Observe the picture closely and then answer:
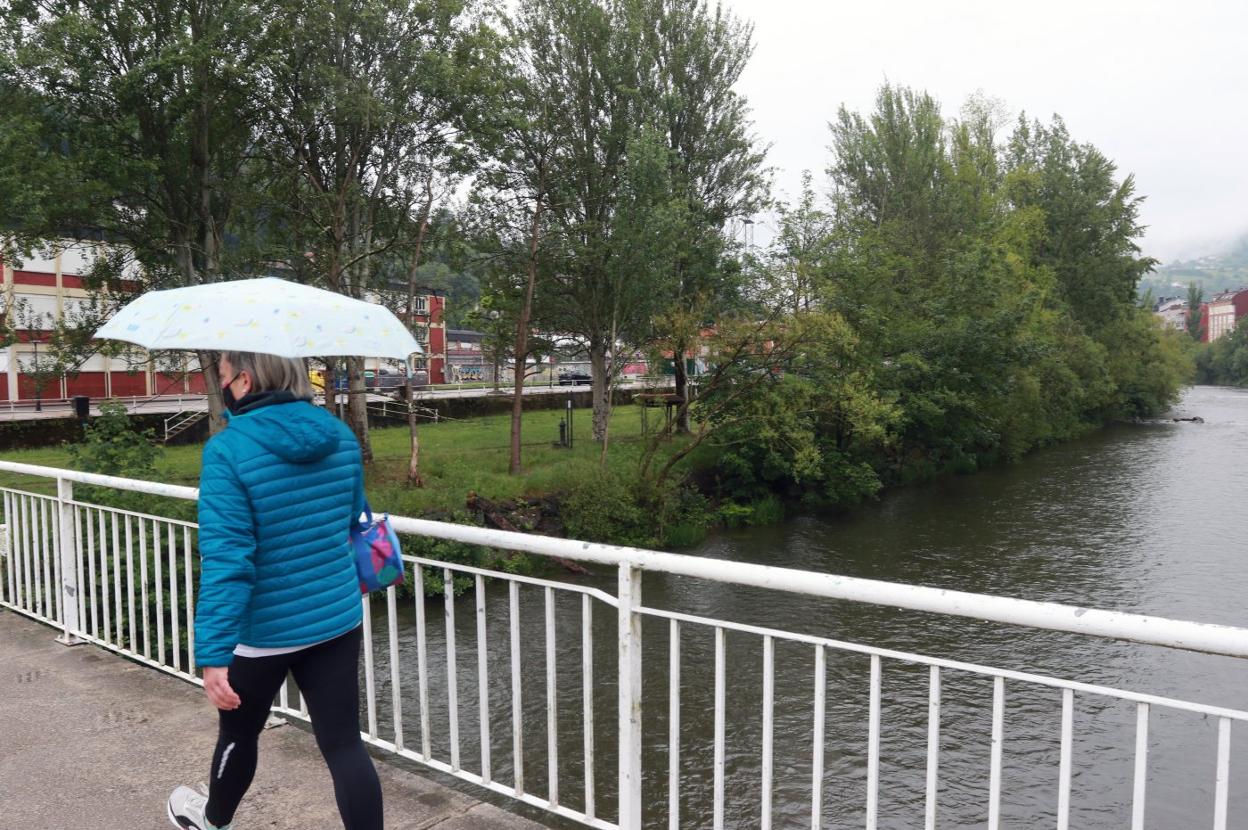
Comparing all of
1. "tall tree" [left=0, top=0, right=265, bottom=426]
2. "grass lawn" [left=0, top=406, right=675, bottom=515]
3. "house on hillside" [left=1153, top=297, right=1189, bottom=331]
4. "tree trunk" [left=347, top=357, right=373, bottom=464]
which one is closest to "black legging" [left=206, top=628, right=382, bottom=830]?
"grass lawn" [left=0, top=406, right=675, bottom=515]

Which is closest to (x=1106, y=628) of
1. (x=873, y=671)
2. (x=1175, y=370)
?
(x=873, y=671)

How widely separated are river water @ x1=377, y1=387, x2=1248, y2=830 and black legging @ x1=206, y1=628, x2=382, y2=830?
20.9 feet

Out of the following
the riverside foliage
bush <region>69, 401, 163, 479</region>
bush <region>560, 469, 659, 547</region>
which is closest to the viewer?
bush <region>69, 401, 163, 479</region>

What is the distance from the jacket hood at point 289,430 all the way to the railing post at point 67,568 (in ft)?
11.2

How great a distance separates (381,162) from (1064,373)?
25844mm

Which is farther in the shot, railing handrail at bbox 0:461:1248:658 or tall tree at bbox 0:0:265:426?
tall tree at bbox 0:0:265:426

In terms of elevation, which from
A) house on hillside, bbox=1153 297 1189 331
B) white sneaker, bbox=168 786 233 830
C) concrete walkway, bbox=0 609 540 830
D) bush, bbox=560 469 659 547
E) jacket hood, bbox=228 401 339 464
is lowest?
bush, bbox=560 469 659 547

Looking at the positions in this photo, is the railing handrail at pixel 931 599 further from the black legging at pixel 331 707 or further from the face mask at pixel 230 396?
the face mask at pixel 230 396

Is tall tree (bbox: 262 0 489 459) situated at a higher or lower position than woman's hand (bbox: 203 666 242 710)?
higher

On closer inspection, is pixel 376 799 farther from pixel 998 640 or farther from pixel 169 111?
pixel 169 111

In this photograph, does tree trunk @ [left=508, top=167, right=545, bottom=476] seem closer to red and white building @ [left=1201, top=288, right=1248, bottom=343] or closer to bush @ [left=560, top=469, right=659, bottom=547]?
bush @ [left=560, top=469, right=659, bottom=547]

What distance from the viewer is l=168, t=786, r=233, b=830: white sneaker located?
109 inches

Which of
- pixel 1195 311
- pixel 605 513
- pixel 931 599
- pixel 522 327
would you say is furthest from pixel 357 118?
pixel 1195 311

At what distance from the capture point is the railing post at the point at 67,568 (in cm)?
486
